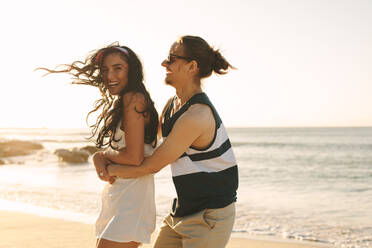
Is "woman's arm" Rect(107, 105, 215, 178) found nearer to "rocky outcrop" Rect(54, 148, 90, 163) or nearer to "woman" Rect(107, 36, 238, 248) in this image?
"woman" Rect(107, 36, 238, 248)

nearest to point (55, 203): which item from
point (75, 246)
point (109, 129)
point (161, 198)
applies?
point (161, 198)

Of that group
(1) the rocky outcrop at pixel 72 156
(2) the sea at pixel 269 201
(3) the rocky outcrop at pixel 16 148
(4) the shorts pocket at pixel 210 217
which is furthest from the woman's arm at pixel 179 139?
(3) the rocky outcrop at pixel 16 148

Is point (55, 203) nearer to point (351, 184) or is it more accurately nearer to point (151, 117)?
point (151, 117)

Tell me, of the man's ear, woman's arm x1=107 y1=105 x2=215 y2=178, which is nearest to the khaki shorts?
woman's arm x1=107 y1=105 x2=215 y2=178

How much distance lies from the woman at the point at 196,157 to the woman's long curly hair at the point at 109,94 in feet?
0.49

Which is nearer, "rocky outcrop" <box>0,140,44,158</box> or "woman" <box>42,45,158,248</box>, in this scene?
"woman" <box>42,45,158,248</box>

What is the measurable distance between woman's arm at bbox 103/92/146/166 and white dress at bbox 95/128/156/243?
0.13 metres

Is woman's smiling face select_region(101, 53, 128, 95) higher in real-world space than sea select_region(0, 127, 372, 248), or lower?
higher

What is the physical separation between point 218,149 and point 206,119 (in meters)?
0.23

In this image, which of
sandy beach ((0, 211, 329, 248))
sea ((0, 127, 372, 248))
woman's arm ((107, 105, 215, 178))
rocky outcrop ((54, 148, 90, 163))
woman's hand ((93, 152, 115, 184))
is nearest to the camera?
woman's arm ((107, 105, 215, 178))

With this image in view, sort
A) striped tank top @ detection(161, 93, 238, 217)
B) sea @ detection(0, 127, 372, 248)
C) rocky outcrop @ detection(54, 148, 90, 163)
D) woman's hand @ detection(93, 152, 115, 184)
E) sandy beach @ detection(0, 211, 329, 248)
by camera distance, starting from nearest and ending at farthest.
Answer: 1. striped tank top @ detection(161, 93, 238, 217)
2. woman's hand @ detection(93, 152, 115, 184)
3. sandy beach @ detection(0, 211, 329, 248)
4. sea @ detection(0, 127, 372, 248)
5. rocky outcrop @ detection(54, 148, 90, 163)

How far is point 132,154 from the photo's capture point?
2686 mm

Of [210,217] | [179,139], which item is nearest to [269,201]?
[210,217]

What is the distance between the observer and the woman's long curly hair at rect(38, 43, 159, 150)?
2.82 metres
